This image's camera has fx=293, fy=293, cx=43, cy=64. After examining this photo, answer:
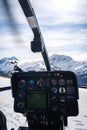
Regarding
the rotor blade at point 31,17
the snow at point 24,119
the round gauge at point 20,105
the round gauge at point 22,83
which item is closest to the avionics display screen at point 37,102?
the round gauge at point 20,105

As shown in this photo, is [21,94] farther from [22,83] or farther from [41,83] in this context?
[41,83]

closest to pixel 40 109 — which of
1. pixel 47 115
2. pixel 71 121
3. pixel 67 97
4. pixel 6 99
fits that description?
pixel 47 115

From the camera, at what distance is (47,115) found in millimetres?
3486

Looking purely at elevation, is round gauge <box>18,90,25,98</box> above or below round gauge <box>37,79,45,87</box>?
below

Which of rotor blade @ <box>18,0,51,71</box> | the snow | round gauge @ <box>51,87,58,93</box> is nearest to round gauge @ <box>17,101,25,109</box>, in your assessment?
round gauge @ <box>51,87,58,93</box>

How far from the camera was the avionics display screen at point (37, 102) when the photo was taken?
11.4 feet

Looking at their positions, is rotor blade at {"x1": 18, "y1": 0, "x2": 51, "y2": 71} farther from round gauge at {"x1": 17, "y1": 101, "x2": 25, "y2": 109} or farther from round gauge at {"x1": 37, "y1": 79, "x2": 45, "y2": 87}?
round gauge at {"x1": 17, "y1": 101, "x2": 25, "y2": 109}

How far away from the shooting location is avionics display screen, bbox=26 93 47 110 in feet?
11.4

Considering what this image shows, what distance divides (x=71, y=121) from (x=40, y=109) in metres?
3.14

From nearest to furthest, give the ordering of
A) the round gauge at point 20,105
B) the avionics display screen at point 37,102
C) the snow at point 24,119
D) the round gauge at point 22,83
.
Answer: the avionics display screen at point 37,102 → the round gauge at point 20,105 → the round gauge at point 22,83 → the snow at point 24,119

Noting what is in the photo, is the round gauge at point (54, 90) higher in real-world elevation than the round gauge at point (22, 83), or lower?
lower

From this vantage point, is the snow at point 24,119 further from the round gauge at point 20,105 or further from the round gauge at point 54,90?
the round gauge at point 54,90

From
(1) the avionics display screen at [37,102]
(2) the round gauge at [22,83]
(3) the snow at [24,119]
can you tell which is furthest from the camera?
(3) the snow at [24,119]

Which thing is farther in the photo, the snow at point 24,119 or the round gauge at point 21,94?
the snow at point 24,119
